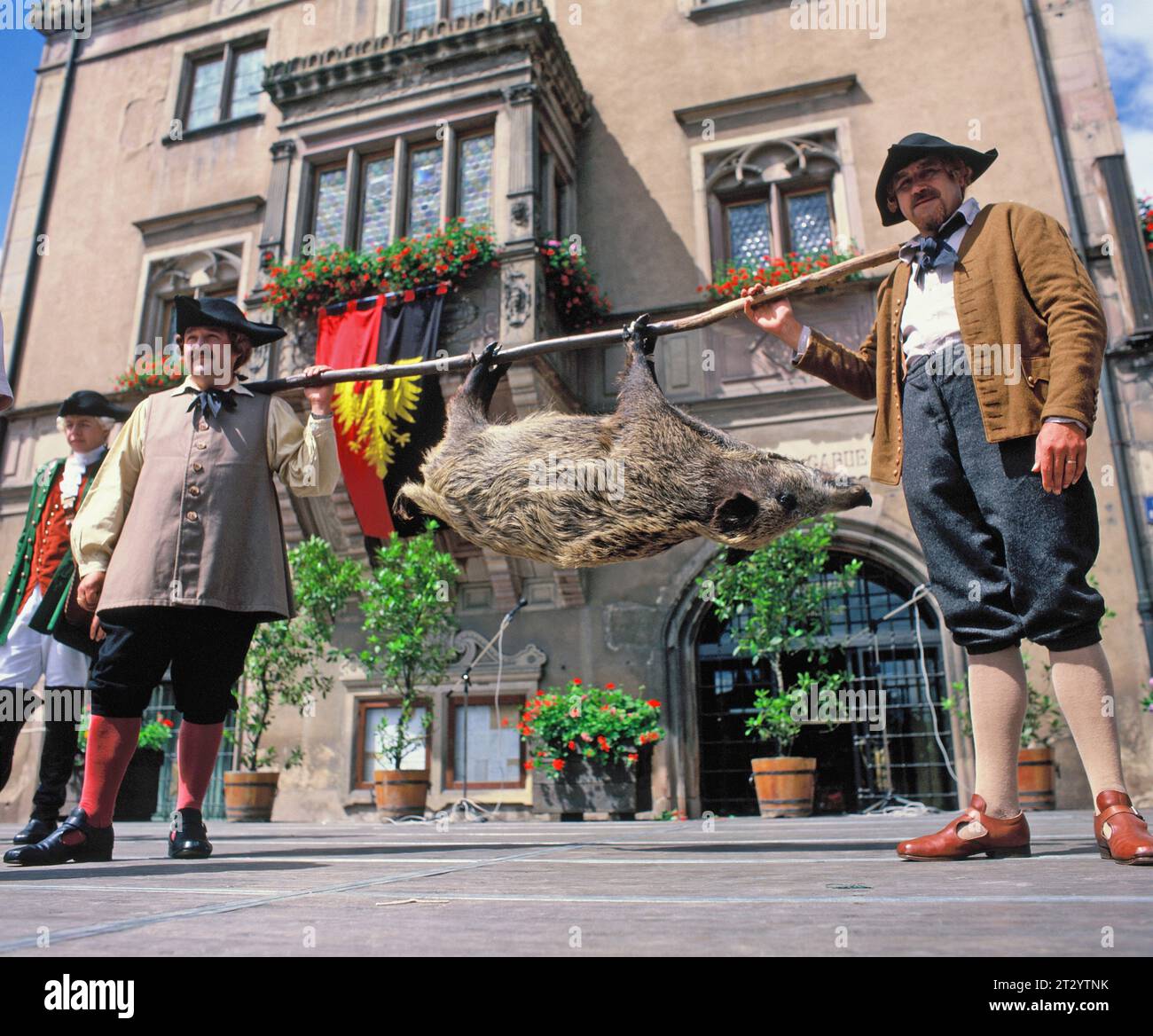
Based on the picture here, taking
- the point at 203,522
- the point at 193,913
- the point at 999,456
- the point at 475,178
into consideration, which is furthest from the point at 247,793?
the point at 999,456

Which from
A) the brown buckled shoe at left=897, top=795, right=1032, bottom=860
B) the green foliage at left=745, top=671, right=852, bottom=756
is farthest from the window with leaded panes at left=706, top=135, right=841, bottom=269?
the brown buckled shoe at left=897, top=795, right=1032, bottom=860

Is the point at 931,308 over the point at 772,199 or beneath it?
beneath

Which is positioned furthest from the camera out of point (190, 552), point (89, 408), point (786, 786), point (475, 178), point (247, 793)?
point (475, 178)

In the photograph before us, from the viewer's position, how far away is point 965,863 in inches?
92.3

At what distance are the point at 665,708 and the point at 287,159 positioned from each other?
7.99 m

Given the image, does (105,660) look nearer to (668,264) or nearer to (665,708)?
(665,708)

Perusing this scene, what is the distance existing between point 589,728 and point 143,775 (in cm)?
520

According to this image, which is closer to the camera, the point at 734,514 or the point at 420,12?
the point at 734,514

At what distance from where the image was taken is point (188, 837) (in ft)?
10.8

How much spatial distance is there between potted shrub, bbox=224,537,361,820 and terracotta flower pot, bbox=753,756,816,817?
4.51 metres

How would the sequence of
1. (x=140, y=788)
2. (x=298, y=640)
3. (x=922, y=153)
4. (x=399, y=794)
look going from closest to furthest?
(x=922, y=153) < (x=399, y=794) < (x=140, y=788) < (x=298, y=640)

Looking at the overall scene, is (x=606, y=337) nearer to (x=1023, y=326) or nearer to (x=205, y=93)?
(x=1023, y=326)

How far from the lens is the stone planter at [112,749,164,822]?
9.64m

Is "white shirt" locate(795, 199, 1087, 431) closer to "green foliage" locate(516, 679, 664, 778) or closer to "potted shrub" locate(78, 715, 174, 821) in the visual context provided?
"green foliage" locate(516, 679, 664, 778)
